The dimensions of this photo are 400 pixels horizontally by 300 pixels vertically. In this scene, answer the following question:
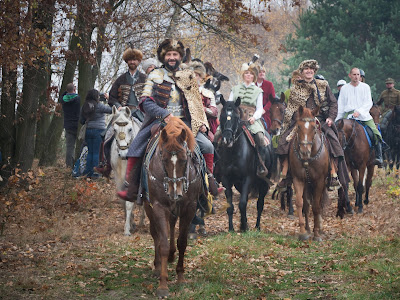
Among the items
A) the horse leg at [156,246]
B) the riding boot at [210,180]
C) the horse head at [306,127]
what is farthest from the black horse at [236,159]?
the horse leg at [156,246]

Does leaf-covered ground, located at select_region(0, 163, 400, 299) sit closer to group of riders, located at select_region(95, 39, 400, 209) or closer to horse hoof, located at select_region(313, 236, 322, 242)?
horse hoof, located at select_region(313, 236, 322, 242)

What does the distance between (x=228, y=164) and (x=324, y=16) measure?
80.2 feet

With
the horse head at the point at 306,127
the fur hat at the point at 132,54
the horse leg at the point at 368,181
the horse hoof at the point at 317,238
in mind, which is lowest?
the horse hoof at the point at 317,238

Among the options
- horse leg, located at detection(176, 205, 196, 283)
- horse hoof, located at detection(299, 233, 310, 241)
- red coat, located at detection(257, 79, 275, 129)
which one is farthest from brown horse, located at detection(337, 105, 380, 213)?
horse leg, located at detection(176, 205, 196, 283)

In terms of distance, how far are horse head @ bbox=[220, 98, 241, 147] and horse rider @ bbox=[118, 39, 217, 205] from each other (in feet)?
8.26

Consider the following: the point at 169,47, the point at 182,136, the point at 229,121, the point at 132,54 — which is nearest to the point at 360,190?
the point at 229,121

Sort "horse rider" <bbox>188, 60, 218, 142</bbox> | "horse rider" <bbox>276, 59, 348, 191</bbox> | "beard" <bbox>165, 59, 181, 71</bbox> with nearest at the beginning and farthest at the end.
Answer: "beard" <bbox>165, 59, 181, 71</bbox>, "horse rider" <bbox>188, 60, 218, 142</bbox>, "horse rider" <bbox>276, 59, 348, 191</bbox>

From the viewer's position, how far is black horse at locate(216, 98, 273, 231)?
38.6 ft

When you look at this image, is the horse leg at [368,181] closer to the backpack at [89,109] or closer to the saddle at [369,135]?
the saddle at [369,135]

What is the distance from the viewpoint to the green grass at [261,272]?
7426 mm

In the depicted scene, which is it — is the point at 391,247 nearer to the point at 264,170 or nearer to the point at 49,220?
the point at 264,170

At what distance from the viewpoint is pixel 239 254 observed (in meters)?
9.64

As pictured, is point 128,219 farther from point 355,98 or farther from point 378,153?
point 378,153

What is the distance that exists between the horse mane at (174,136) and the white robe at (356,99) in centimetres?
857
